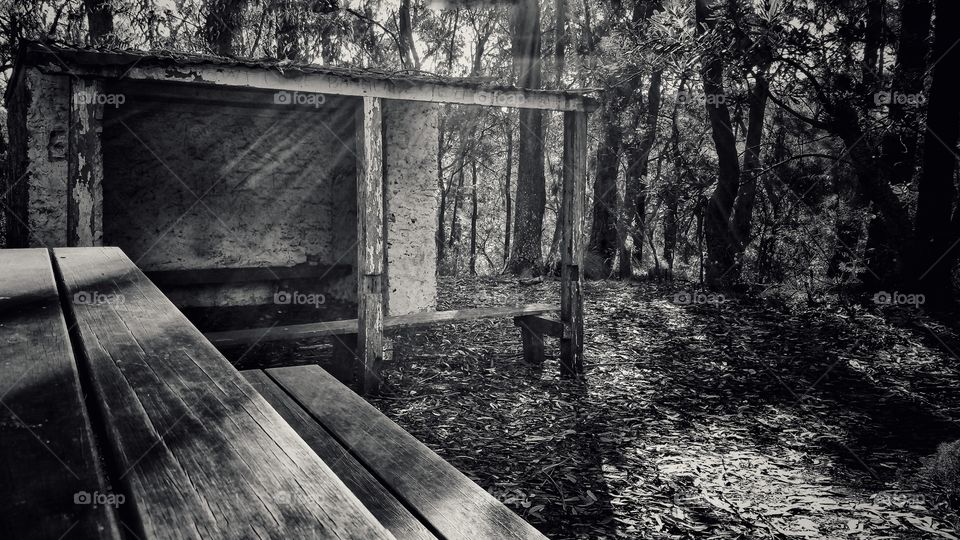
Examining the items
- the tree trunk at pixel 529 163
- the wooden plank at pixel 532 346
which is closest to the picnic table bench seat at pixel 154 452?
the wooden plank at pixel 532 346

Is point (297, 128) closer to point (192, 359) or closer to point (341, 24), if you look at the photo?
point (192, 359)

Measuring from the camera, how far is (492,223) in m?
38.8

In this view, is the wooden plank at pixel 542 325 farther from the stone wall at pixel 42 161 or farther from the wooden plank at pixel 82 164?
the stone wall at pixel 42 161

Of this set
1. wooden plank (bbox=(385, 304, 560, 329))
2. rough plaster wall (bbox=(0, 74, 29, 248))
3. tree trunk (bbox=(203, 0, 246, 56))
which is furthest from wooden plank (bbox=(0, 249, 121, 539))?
tree trunk (bbox=(203, 0, 246, 56))

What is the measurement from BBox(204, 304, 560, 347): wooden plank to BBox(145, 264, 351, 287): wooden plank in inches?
57.5

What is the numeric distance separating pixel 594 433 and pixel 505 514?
3.71 m

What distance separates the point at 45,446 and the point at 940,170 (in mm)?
10049

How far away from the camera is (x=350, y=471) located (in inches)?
81.9

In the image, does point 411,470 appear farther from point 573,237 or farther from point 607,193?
point 607,193

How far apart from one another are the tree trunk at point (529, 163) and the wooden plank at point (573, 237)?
6624mm

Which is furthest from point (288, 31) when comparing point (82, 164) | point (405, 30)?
point (82, 164)

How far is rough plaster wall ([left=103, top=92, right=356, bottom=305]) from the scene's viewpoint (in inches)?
290

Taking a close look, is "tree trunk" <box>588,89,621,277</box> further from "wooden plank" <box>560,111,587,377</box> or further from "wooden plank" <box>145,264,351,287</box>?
"wooden plank" <box>145,264,351,287</box>

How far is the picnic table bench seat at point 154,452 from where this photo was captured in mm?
802
